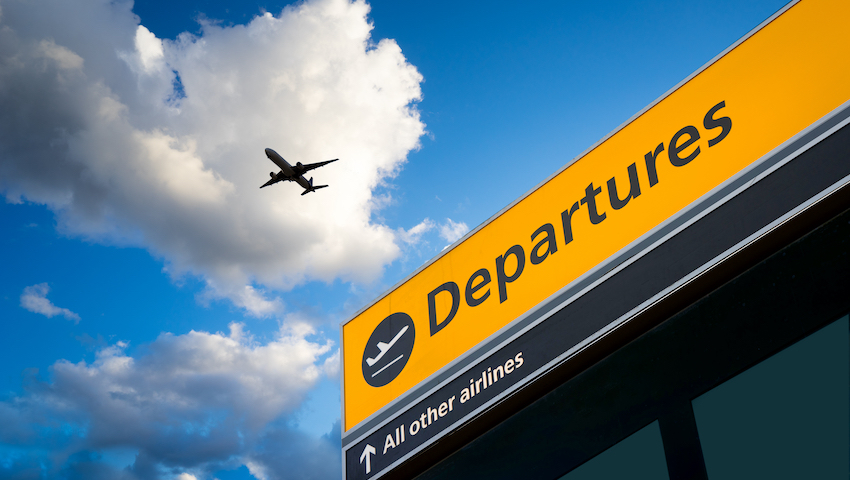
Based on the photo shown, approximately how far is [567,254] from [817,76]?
10.5 feet

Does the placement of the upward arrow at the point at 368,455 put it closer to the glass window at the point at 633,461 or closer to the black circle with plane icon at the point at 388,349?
the black circle with plane icon at the point at 388,349

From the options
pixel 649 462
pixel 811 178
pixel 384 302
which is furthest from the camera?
pixel 384 302

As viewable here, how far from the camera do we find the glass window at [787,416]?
6281mm

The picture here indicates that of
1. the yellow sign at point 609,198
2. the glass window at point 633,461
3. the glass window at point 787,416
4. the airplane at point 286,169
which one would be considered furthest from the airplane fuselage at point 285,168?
the glass window at point 787,416

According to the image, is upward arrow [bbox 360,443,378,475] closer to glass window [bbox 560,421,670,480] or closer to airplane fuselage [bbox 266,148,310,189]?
glass window [bbox 560,421,670,480]

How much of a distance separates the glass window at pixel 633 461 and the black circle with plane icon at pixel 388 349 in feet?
9.11

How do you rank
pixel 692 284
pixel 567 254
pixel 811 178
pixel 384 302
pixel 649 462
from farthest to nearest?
pixel 384 302 < pixel 567 254 < pixel 649 462 < pixel 692 284 < pixel 811 178

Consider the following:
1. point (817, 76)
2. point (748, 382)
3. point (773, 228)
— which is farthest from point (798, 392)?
point (817, 76)

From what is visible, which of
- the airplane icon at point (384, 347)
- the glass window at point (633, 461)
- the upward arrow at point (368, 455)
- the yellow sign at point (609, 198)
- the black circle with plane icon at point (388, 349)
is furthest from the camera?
the airplane icon at point (384, 347)

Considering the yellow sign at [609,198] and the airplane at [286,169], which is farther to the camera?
the airplane at [286,169]

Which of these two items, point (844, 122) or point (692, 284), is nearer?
point (844, 122)

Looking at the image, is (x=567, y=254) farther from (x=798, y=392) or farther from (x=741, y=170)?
(x=798, y=392)

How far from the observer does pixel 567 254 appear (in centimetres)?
847

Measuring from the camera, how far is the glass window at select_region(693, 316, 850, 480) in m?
6.28
